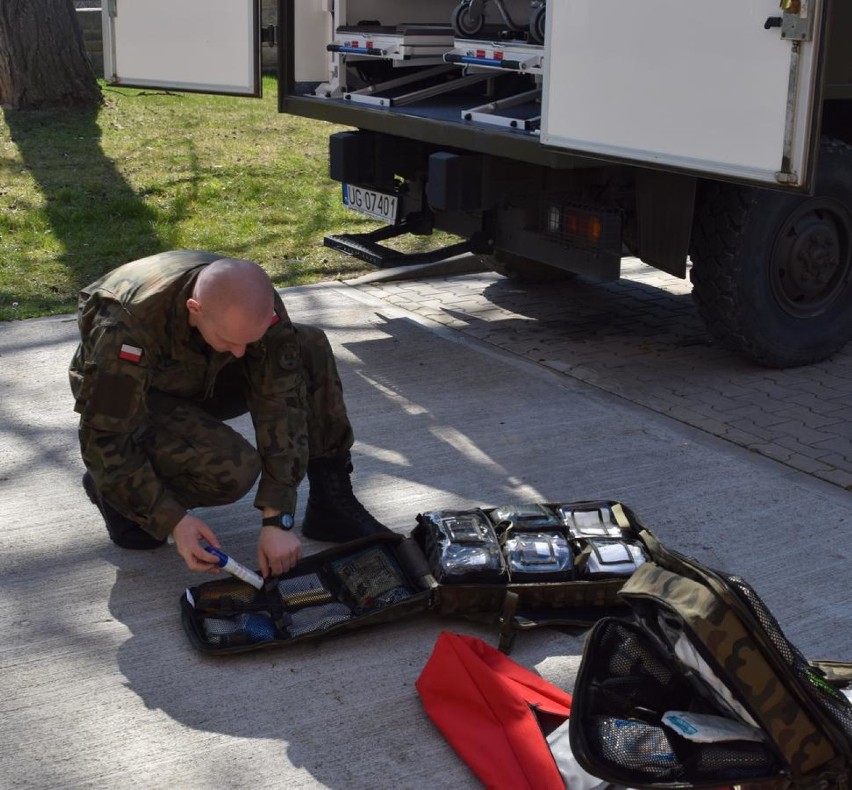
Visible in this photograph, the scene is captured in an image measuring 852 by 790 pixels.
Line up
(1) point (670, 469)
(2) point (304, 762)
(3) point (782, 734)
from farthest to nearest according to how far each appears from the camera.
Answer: (1) point (670, 469) → (2) point (304, 762) → (3) point (782, 734)

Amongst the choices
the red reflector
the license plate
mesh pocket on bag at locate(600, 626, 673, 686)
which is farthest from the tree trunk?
mesh pocket on bag at locate(600, 626, 673, 686)

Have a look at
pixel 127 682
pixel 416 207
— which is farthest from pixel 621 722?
pixel 416 207

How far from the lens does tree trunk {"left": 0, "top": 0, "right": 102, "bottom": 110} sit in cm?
1071

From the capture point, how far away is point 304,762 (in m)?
2.72

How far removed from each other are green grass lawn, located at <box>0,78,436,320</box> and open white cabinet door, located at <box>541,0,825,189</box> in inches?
104

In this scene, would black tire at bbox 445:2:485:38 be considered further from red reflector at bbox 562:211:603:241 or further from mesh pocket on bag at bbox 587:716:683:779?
mesh pocket on bag at bbox 587:716:683:779

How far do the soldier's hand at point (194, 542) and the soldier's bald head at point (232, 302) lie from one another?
0.49 meters

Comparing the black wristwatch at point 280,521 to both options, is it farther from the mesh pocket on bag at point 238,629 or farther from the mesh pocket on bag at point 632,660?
the mesh pocket on bag at point 632,660

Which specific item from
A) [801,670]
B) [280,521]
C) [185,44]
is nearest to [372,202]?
[185,44]

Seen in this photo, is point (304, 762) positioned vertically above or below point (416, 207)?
below

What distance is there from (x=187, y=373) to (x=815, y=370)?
327cm

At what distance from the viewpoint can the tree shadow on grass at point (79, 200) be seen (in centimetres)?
720

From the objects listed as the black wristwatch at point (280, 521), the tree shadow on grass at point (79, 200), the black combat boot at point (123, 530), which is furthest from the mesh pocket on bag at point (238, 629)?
the tree shadow on grass at point (79, 200)

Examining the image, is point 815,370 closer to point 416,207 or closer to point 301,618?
point 416,207
